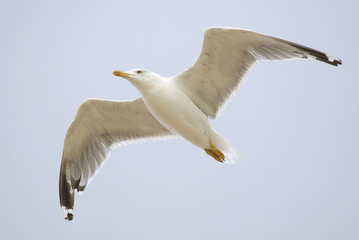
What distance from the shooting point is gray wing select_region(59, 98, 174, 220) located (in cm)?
576

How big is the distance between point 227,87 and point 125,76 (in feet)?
3.50

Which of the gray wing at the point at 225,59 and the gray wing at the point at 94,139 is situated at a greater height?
the gray wing at the point at 225,59

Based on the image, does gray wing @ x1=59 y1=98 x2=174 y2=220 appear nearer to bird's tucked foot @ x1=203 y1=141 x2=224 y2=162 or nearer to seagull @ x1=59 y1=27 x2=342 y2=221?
seagull @ x1=59 y1=27 x2=342 y2=221

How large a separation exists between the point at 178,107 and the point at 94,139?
1.36m

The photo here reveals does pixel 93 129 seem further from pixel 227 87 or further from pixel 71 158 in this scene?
pixel 227 87

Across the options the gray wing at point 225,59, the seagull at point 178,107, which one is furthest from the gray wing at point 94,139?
the gray wing at point 225,59

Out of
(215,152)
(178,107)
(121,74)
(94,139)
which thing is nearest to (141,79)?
(121,74)

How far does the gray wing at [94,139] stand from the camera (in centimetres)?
576

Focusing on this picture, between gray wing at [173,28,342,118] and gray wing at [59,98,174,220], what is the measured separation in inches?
27.1

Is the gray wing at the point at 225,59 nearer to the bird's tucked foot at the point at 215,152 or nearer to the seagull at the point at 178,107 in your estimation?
the seagull at the point at 178,107

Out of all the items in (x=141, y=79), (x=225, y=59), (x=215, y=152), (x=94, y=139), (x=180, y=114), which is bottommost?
(x=215, y=152)

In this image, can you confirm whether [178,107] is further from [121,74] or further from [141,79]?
[121,74]

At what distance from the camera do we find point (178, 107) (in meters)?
5.02

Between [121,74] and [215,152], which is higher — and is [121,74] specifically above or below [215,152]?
above
